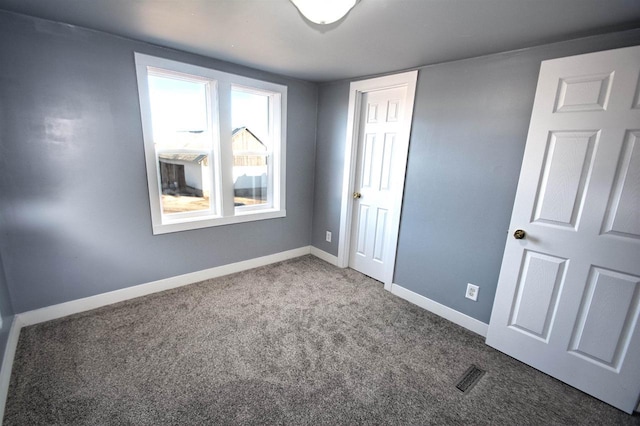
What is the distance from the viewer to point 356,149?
123 inches

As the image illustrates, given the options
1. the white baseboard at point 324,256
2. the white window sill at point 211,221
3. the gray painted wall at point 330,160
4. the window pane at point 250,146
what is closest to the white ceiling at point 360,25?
the window pane at point 250,146

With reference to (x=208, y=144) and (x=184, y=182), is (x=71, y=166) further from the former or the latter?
(x=208, y=144)

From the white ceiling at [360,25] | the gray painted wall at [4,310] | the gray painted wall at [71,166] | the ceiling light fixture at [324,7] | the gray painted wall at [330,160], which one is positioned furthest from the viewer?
the gray painted wall at [330,160]

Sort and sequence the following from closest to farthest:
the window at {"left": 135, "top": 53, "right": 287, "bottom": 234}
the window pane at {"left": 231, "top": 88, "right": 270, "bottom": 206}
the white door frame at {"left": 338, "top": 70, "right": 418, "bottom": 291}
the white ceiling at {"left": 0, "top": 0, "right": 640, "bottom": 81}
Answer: the white ceiling at {"left": 0, "top": 0, "right": 640, "bottom": 81}
the window at {"left": 135, "top": 53, "right": 287, "bottom": 234}
the white door frame at {"left": 338, "top": 70, "right": 418, "bottom": 291}
the window pane at {"left": 231, "top": 88, "right": 270, "bottom": 206}

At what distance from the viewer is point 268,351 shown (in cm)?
197

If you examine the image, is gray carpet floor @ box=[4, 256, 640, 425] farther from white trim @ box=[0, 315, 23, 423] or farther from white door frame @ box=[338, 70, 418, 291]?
white door frame @ box=[338, 70, 418, 291]

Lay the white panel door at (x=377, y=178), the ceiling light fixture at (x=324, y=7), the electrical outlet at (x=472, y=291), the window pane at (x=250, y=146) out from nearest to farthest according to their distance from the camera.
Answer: the ceiling light fixture at (x=324, y=7) → the electrical outlet at (x=472, y=291) → the white panel door at (x=377, y=178) → the window pane at (x=250, y=146)

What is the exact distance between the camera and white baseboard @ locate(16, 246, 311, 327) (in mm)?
2137

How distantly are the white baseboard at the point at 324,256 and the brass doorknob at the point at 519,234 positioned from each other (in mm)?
1969

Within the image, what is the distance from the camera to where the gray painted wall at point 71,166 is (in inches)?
73.9

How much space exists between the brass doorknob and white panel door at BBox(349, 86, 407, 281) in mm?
1018

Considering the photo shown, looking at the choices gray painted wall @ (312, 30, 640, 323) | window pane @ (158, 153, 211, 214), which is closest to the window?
window pane @ (158, 153, 211, 214)

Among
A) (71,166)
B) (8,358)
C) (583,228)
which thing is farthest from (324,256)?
(8,358)

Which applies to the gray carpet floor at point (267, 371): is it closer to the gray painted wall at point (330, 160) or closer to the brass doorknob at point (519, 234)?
the brass doorknob at point (519, 234)
